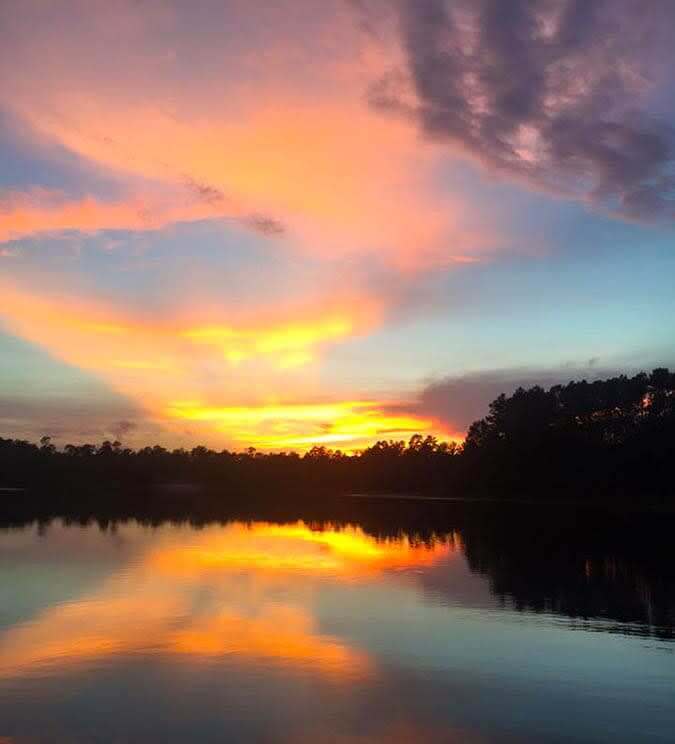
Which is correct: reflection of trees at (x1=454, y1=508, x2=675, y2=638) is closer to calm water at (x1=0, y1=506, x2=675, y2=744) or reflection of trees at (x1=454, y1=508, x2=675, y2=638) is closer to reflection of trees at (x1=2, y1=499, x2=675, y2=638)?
reflection of trees at (x1=2, y1=499, x2=675, y2=638)

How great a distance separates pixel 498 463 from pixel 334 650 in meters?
77.7

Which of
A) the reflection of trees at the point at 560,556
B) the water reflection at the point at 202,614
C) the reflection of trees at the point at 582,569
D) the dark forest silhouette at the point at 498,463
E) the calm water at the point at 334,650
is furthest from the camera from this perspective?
the dark forest silhouette at the point at 498,463

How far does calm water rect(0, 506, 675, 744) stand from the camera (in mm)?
9711

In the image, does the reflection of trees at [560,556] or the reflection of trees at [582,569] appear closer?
the reflection of trees at [582,569]

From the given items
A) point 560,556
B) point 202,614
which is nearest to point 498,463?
point 560,556

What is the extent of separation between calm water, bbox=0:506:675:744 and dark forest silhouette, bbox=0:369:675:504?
49180mm

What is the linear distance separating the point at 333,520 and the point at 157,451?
12317 cm

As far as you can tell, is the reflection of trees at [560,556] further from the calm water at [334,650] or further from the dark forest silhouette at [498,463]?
the dark forest silhouette at [498,463]

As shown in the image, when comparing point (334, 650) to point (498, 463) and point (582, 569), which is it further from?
point (498, 463)

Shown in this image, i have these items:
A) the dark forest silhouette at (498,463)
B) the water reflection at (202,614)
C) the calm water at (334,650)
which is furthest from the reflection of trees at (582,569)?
the dark forest silhouette at (498,463)

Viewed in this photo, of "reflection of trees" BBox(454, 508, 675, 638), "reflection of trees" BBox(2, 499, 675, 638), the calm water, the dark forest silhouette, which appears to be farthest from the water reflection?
the dark forest silhouette

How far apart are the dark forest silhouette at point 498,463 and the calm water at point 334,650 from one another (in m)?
49.2

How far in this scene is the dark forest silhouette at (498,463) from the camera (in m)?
73.6

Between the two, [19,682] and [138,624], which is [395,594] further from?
[19,682]
